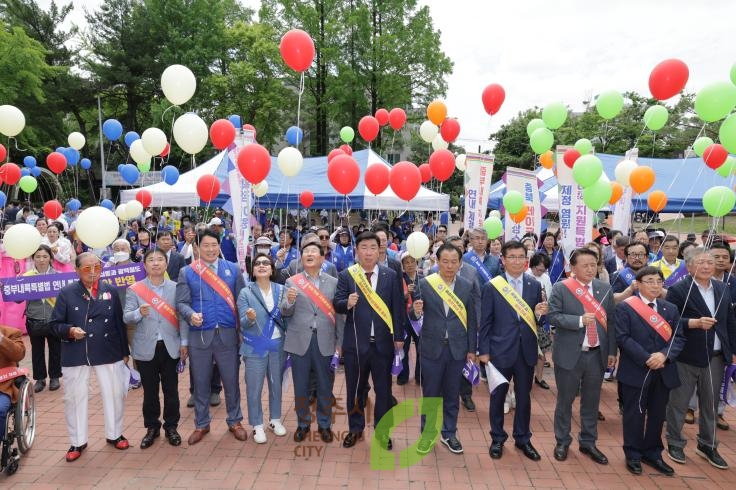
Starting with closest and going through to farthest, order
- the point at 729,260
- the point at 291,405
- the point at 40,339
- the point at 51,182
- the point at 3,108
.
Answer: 1. the point at 729,260
2. the point at 291,405
3. the point at 40,339
4. the point at 3,108
5. the point at 51,182

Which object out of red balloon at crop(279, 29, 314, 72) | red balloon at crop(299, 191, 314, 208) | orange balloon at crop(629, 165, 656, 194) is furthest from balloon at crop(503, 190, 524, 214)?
Result: red balloon at crop(299, 191, 314, 208)

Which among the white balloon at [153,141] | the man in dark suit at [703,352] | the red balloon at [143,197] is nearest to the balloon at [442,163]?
the man in dark suit at [703,352]

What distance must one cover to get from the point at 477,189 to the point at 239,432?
15.1ft

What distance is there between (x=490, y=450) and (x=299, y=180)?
8.34m

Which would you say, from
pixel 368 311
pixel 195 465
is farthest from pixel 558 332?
pixel 195 465

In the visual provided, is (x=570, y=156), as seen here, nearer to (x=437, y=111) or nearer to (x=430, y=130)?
(x=437, y=111)

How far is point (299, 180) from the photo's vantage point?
1096cm

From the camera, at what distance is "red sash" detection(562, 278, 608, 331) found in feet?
12.1

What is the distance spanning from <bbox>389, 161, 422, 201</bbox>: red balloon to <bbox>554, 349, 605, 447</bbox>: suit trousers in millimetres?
2076

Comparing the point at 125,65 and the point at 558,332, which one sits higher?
the point at 125,65

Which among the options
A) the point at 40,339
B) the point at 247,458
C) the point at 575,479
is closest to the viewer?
the point at 575,479

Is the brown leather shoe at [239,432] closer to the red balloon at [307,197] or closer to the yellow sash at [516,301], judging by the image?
the yellow sash at [516,301]

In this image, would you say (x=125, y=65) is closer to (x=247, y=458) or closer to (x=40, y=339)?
(x=40, y=339)

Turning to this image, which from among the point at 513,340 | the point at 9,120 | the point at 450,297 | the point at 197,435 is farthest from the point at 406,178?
the point at 9,120
